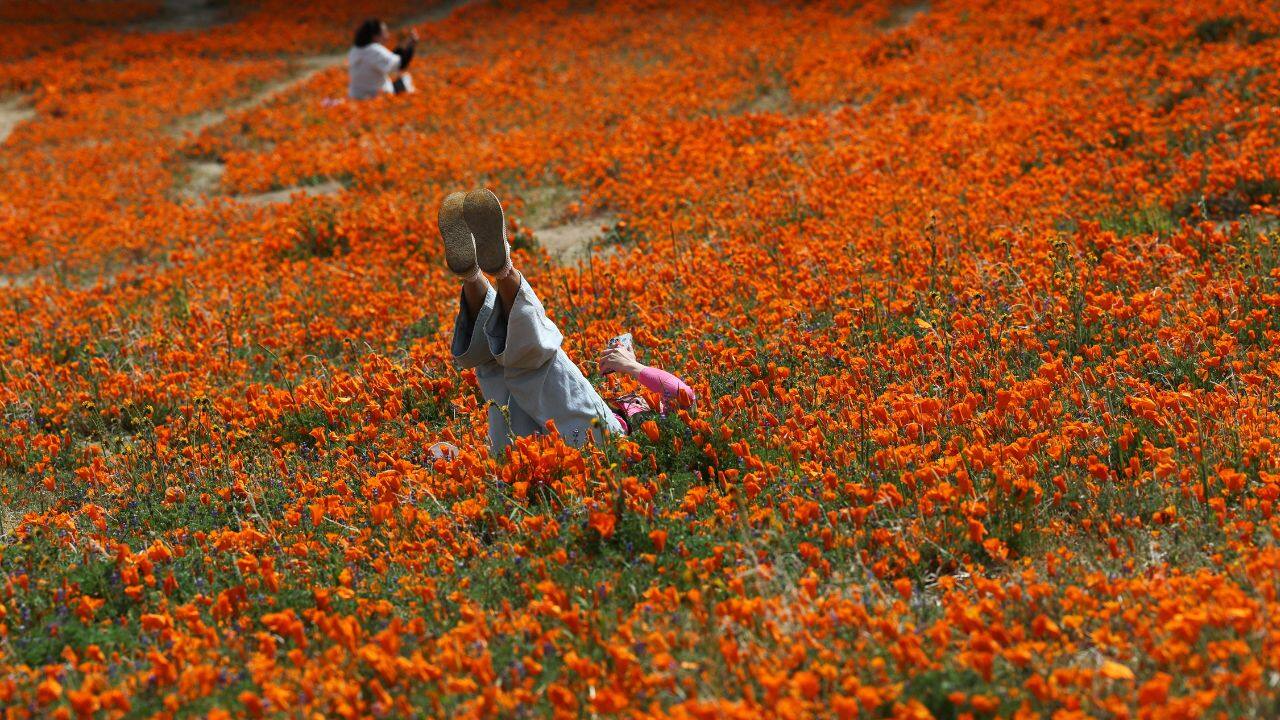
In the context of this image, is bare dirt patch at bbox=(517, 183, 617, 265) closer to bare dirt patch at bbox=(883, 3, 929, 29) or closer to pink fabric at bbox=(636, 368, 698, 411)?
pink fabric at bbox=(636, 368, 698, 411)

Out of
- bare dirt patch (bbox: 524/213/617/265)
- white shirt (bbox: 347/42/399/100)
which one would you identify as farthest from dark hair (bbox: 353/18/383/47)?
bare dirt patch (bbox: 524/213/617/265)

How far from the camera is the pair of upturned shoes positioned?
15.7 feet

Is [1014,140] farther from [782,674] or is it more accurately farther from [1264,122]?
[782,674]

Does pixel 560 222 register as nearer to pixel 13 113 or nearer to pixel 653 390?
pixel 653 390

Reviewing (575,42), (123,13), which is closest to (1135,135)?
(575,42)

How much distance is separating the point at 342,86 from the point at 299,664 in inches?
755

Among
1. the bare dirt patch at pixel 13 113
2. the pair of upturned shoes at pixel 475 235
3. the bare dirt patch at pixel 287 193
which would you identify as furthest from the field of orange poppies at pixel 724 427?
the bare dirt patch at pixel 13 113

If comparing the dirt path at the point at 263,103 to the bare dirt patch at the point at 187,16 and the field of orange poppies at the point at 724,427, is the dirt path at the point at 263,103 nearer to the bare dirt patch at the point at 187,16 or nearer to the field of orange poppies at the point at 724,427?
the field of orange poppies at the point at 724,427

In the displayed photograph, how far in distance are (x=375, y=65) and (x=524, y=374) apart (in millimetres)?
14644

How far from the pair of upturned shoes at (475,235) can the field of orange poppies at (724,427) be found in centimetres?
94

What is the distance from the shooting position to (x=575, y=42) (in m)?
22.1

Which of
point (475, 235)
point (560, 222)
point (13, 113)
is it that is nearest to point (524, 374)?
point (475, 235)

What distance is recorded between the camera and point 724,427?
4.88 m

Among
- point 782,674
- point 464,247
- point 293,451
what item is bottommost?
point 293,451
